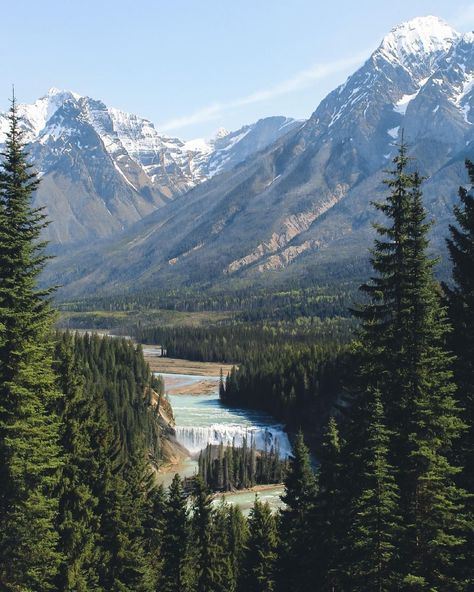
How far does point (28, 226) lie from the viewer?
109 ft

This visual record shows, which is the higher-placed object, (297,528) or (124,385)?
(124,385)

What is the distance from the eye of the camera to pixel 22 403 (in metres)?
30.6

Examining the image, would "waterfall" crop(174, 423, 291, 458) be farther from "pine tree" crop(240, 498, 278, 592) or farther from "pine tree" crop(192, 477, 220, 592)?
"pine tree" crop(192, 477, 220, 592)

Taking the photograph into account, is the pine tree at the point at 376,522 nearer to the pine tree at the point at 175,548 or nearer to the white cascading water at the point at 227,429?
the pine tree at the point at 175,548

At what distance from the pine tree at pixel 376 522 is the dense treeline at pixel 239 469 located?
81.0m

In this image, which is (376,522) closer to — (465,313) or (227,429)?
(465,313)

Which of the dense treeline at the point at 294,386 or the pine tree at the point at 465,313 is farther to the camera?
the dense treeline at the point at 294,386

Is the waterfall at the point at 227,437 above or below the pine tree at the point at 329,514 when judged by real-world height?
below

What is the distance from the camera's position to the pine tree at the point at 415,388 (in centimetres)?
2792

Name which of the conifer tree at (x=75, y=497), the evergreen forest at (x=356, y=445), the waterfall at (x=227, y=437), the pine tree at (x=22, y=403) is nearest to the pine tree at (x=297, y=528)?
the evergreen forest at (x=356, y=445)

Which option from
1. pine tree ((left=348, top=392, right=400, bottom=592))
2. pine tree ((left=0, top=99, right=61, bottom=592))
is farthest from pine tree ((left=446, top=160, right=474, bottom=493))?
pine tree ((left=0, top=99, right=61, bottom=592))

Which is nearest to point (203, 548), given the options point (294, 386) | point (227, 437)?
point (227, 437)

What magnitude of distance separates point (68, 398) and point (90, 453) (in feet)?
14.8

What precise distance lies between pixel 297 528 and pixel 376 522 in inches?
741
